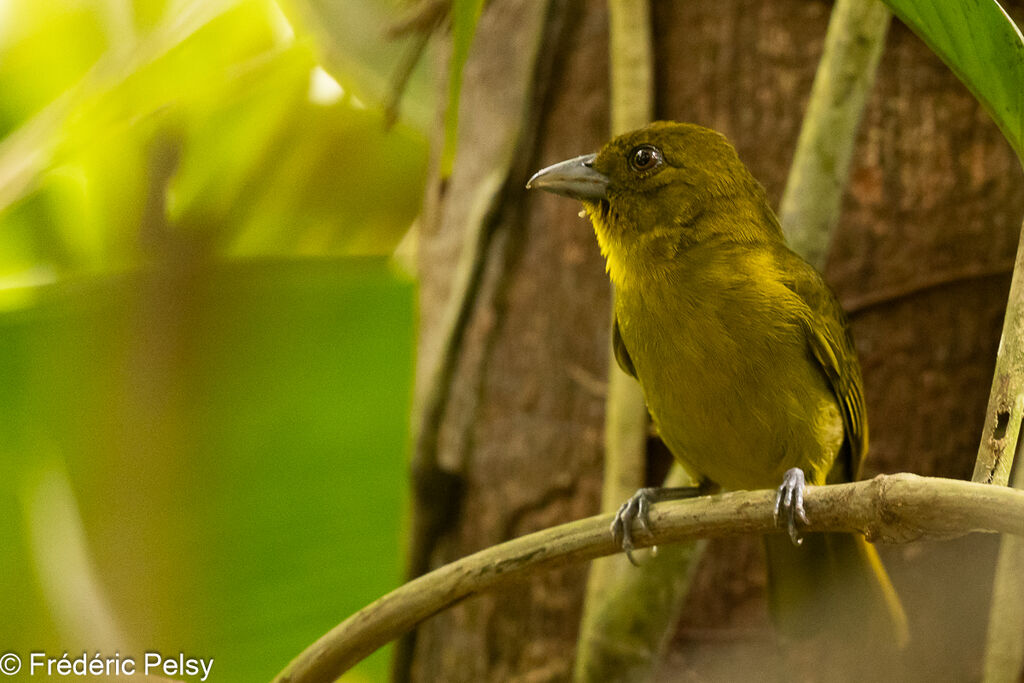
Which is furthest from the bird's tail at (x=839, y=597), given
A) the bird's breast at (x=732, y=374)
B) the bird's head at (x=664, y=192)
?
the bird's head at (x=664, y=192)

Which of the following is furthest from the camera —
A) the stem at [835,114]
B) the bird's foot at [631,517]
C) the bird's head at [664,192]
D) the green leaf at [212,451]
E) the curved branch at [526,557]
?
the green leaf at [212,451]

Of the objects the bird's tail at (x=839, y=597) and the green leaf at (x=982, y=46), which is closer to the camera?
the green leaf at (x=982, y=46)

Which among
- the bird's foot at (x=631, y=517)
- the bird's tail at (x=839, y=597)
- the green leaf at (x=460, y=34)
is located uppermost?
the green leaf at (x=460, y=34)

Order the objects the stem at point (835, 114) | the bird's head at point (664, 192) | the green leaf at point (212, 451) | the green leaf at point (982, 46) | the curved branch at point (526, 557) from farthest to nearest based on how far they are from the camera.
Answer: the green leaf at point (212, 451)
the bird's head at point (664, 192)
the stem at point (835, 114)
the curved branch at point (526, 557)
the green leaf at point (982, 46)

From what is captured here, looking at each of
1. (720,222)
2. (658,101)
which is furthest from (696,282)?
(658,101)

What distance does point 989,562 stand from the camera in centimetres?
151

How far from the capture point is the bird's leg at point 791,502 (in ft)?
3.76

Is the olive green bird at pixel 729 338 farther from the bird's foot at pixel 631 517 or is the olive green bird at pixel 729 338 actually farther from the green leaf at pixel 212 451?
the green leaf at pixel 212 451

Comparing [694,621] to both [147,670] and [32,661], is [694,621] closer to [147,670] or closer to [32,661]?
[147,670]

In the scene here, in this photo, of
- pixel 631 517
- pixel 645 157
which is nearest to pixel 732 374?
pixel 631 517

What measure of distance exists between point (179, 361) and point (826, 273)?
4.04 feet

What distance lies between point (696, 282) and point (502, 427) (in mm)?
455

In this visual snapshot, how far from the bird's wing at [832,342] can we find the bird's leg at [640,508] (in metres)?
0.28

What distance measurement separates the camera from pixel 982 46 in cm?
81
